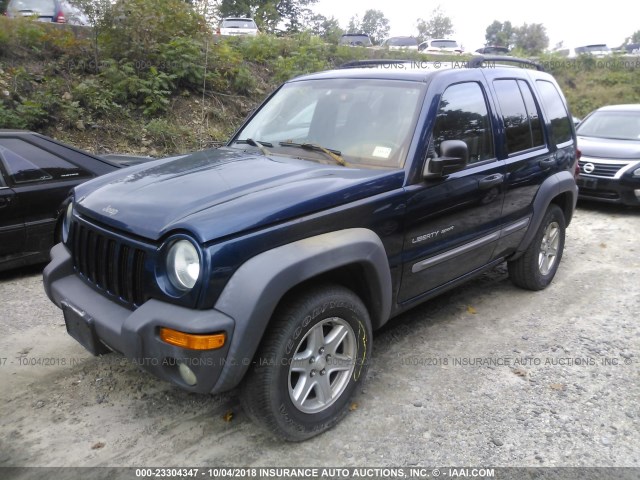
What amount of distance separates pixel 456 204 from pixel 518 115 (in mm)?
1311

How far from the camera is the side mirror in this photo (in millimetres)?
3201

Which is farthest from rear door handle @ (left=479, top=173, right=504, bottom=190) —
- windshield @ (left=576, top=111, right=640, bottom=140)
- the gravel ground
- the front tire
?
windshield @ (left=576, top=111, right=640, bottom=140)

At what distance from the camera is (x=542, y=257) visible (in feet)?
16.2

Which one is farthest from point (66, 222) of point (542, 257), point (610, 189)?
point (610, 189)

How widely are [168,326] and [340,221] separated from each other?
1018 millimetres

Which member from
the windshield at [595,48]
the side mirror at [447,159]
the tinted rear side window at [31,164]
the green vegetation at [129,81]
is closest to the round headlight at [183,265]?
the side mirror at [447,159]

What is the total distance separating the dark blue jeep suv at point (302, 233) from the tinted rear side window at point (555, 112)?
0.58 metres

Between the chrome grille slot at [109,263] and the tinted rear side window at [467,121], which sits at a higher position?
the tinted rear side window at [467,121]

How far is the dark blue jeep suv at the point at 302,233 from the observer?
2.38 metres

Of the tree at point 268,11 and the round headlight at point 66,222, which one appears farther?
the tree at point 268,11

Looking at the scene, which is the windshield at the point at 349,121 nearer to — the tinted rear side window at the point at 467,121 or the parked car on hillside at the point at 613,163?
the tinted rear side window at the point at 467,121

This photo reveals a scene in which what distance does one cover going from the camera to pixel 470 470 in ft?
8.67

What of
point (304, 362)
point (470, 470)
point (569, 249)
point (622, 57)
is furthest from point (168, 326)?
point (622, 57)

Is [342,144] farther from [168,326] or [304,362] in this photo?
[168,326]
